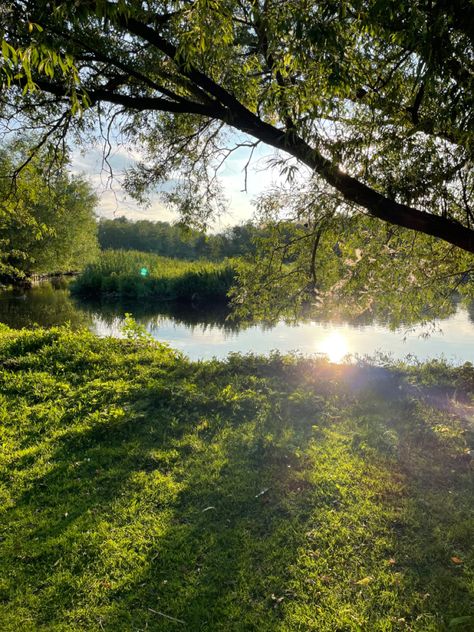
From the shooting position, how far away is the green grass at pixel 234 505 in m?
3.06

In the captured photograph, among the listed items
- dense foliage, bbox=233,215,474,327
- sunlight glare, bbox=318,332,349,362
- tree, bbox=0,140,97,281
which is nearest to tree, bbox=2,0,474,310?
dense foliage, bbox=233,215,474,327

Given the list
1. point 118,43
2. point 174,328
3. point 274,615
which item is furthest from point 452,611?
point 174,328

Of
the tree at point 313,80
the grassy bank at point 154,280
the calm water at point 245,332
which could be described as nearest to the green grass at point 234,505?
the tree at point 313,80

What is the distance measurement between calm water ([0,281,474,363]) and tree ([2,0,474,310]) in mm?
5531

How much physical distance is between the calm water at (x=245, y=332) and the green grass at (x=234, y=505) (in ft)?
13.8

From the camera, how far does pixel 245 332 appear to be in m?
17.1

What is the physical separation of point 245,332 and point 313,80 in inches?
536

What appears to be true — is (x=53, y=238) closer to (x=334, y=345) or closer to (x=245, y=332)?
(x=245, y=332)

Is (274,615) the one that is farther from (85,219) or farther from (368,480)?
(85,219)

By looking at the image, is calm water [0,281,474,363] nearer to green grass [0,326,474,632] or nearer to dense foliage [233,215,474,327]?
dense foliage [233,215,474,327]

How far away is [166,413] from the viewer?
6234 mm

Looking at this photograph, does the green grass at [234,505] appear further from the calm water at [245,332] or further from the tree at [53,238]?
the tree at [53,238]

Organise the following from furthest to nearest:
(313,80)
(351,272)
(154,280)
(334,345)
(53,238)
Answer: (53,238), (154,280), (334,345), (351,272), (313,80)

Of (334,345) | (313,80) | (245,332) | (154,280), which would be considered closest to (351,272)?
(313,80)
